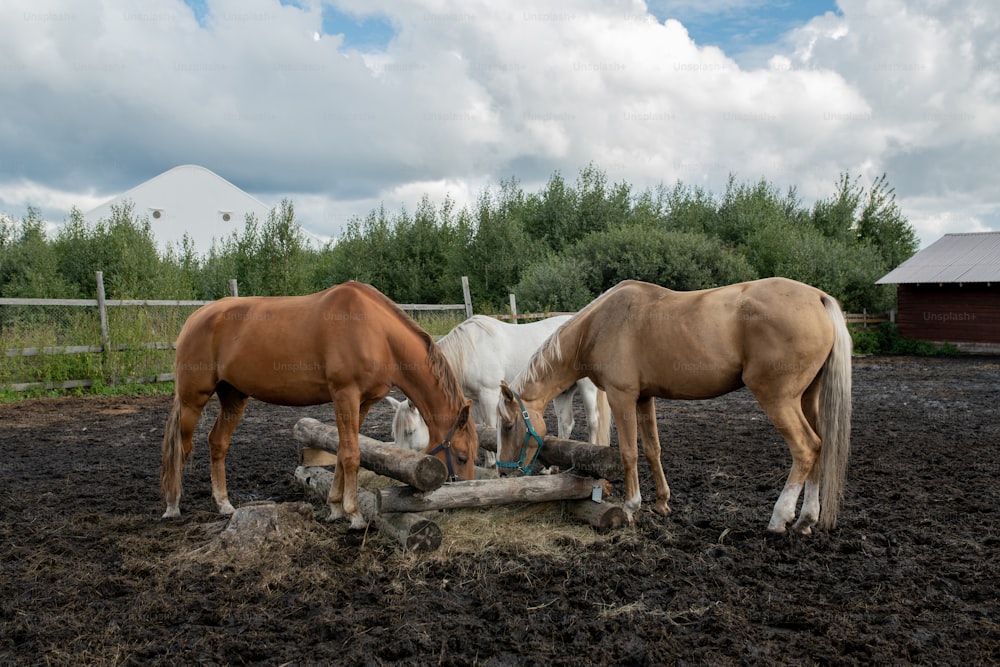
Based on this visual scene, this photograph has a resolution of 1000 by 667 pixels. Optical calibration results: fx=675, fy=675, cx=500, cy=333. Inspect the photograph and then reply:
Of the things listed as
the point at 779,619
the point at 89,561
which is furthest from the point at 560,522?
the point at 89,561

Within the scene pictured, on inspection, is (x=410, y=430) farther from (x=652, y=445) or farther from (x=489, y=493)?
(x=652, y=445)

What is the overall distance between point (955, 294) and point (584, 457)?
22055 millimetres

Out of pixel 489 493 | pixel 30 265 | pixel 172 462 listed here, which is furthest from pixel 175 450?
pixel 30 265

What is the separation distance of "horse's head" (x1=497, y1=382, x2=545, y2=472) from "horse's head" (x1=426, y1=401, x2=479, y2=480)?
0.94ft

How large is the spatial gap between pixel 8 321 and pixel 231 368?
10579mm

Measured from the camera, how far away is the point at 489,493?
4.62 metres

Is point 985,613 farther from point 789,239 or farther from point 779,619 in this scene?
point 789,239

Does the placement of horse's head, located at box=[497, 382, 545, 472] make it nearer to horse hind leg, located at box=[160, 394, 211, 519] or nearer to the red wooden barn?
horse hind leg, located at box=[160, 394, 211, 519]

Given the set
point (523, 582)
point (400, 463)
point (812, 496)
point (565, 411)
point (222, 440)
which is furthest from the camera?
point (565, 411)

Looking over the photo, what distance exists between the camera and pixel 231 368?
4.91 meters

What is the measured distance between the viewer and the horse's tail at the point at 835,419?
177 inches

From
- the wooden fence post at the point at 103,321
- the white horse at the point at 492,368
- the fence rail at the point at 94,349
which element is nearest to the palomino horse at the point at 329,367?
the white horse at the point at 492,368

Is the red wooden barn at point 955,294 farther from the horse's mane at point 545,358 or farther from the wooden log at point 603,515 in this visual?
the wooden log at point 603,515

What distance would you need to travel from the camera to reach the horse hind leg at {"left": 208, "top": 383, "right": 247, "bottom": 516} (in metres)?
5.24
